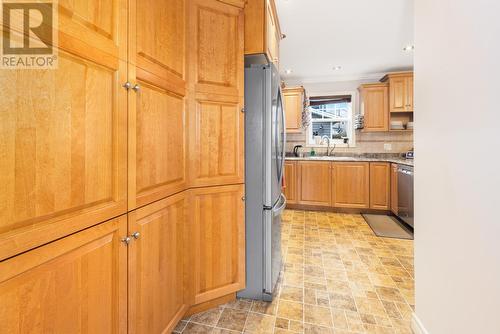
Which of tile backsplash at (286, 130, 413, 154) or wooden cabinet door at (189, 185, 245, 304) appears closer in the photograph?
wooden cabinet door at (189, 185, 245, 304)

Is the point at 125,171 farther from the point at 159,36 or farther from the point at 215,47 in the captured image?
the point at 215,47

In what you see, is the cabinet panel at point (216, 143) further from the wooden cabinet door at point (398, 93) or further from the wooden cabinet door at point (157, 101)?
the wooden cabinet door at point (398, 93)

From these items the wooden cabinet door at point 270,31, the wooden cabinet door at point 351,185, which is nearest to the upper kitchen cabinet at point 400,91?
the wooden cabinet door at point 351,185

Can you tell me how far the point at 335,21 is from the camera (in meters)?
2.92

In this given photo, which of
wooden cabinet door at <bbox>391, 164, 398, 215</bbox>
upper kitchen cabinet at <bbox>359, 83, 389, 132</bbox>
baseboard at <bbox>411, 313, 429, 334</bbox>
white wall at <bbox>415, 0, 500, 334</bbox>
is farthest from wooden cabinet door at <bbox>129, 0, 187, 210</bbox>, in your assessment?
upper kitchen cabinet at <bbox>359, 83, 389, 132</bbox>

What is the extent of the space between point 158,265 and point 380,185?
400 centimetres

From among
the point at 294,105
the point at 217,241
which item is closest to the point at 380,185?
the point at 294,105

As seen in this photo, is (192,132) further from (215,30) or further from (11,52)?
(11,52)

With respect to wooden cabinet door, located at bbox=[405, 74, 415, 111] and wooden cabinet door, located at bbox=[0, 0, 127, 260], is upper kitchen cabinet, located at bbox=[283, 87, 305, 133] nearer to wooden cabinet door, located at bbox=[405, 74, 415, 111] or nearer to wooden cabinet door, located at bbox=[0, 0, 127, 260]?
wooden cabinet door, located at bbox=[405, 74, 415, 111]

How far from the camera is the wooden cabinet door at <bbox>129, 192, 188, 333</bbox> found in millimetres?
1104

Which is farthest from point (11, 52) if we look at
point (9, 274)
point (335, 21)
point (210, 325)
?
point (335, 21)

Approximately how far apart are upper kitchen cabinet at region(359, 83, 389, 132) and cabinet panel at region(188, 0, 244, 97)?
3.57 meters

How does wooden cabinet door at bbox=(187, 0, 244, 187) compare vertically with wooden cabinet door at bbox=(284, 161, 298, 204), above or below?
above

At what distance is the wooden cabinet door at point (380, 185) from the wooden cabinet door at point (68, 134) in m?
4.17
